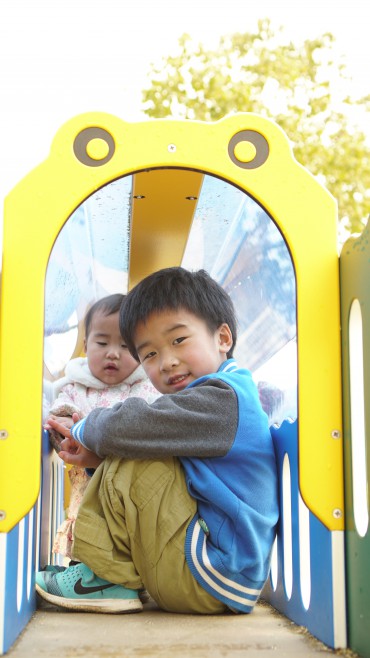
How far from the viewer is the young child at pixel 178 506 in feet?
5.99

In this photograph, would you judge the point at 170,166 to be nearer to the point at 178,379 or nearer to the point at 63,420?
the point at 178,379

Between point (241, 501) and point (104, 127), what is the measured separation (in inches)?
36.5

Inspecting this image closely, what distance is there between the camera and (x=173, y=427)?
1827mm

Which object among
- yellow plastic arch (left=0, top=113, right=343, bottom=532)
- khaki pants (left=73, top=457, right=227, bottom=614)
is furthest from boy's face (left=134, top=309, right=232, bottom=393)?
yellow plastic arch (left=0, top=113, right=343, bottom=532)

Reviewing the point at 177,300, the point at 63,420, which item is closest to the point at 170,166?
the point at 177,300

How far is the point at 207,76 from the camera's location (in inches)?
360

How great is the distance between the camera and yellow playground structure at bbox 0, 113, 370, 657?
1620 mm

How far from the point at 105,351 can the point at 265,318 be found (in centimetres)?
68

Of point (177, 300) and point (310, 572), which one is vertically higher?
point (177, 300)

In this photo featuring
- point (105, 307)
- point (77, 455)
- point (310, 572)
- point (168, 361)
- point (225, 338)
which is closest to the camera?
point (310, 572)

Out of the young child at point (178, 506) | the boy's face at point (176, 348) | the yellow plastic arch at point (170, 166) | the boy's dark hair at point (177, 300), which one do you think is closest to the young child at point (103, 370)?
the boy's dark hair at point (177, 300)

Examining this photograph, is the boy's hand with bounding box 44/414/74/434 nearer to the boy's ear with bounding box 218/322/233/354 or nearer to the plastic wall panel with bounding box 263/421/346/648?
the boy's ear with bounding box 218/322/233/354

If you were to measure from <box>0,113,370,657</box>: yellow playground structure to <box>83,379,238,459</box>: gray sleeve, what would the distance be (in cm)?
15

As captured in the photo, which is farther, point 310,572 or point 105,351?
point 105,351
